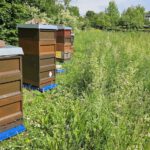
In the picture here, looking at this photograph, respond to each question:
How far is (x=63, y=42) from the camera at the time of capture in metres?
7.50

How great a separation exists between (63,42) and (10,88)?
15.2 feet

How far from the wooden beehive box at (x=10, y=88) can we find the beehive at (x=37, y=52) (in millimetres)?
1525

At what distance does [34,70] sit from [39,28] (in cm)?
71

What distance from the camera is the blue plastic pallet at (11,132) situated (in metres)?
2.98

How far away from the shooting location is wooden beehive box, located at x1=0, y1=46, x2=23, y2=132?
2848 millimetres

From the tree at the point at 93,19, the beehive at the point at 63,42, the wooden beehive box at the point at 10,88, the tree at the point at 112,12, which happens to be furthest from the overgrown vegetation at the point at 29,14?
the tree at the point at 112,12

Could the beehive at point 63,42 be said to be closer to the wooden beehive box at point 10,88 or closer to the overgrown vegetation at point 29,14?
the overgrown vegetation at point 29,14

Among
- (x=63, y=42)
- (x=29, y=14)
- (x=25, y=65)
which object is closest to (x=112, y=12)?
(x=29, y=14)

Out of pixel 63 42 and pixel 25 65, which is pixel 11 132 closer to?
pixel 25 65

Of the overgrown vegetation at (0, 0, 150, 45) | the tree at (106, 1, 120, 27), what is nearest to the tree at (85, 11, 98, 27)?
the tree at (106, 1, 120, 27)

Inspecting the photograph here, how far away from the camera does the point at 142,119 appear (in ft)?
7.97

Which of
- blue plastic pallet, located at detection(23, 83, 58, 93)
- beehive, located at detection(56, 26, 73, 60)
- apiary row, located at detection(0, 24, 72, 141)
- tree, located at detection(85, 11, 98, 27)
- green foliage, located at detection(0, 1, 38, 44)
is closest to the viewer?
apiary row, located at detection(0, 24, 72, 141)

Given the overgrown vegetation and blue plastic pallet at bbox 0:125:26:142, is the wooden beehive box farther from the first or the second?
the overgrown vegetation

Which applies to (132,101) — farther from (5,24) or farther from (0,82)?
(5,24)
